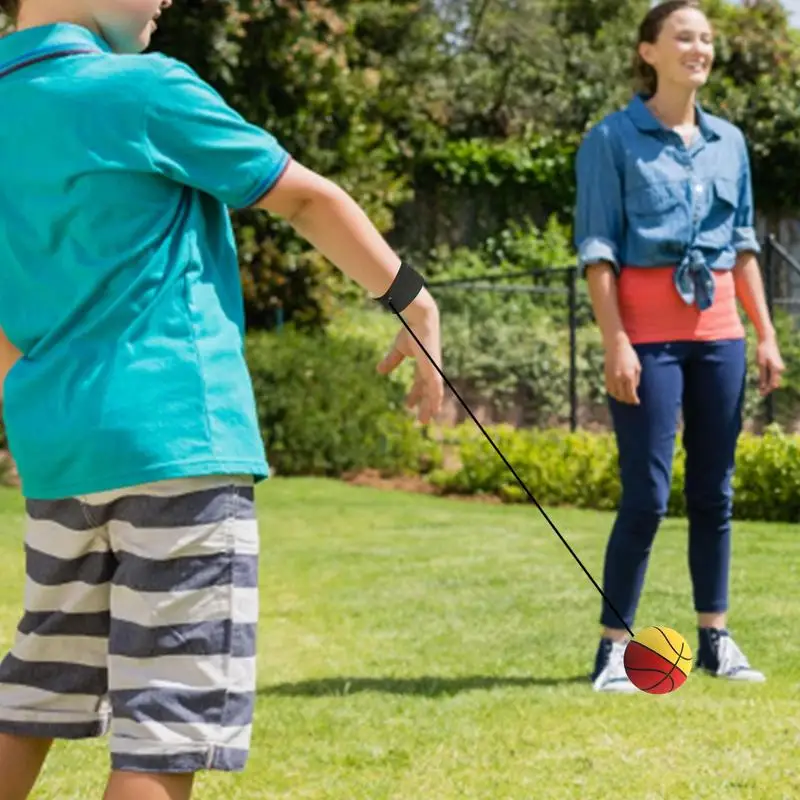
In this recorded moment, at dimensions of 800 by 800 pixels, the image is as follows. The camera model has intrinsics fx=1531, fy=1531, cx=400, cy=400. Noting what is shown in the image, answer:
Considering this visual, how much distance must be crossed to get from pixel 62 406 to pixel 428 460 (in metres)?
9.77

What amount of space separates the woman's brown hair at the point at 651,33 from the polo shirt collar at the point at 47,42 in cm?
247

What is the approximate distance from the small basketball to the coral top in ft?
4.43

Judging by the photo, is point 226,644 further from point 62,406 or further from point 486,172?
point 486,172

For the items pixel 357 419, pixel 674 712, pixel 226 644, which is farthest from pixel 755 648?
pixel 357 419

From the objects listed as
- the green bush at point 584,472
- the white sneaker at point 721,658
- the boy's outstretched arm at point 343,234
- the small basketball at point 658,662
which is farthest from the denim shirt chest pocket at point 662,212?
the green bush at point 584,472

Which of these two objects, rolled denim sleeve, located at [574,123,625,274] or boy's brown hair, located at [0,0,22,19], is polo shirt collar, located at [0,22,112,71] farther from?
rolled denim sleeve, located at [574,123,625,274]

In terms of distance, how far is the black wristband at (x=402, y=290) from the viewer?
2.32 metres

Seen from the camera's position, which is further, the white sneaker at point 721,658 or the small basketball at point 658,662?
the white sneaker at point 721,658

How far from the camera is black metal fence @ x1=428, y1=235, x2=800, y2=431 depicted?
460 inches

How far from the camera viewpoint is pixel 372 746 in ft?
12.1

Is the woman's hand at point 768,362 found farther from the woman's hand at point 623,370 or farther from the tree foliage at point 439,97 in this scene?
the tree foliage at point 439,97

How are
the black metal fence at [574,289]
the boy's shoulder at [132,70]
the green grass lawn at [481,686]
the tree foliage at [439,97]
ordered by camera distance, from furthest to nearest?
the tree foliage at [439,97]
the black metal fence at [574,289]
the green grass lawn at [481,686]
the boy's shoulder at [132,70]

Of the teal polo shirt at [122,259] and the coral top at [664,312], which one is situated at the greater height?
the teal polo shirt at [122,259]

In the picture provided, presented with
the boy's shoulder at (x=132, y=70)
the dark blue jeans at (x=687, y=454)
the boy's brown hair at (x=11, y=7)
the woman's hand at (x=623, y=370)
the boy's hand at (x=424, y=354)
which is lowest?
the dark blue jeans at (x=687, y=454)
